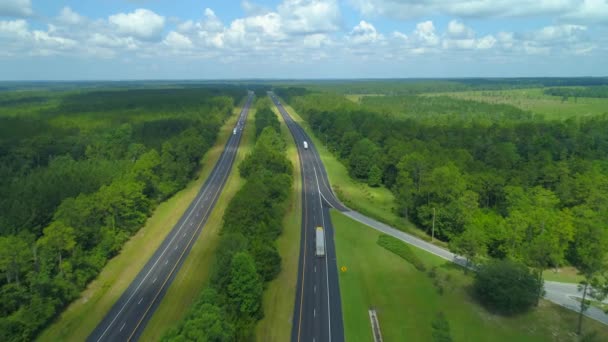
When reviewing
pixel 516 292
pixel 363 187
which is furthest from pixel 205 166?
pixel 516 292

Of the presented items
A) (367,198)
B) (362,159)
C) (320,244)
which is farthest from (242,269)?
(362,159)

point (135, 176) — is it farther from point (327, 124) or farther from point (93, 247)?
point (327, 124)

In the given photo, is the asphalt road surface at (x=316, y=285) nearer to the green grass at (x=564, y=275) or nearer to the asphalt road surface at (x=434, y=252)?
the asphalt road surface at (x=434, y=252)

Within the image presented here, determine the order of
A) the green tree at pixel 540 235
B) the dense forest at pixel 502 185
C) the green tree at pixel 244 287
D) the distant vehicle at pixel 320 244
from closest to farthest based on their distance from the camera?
the green tree at pixel 244 287, the green tree at pixel 540 235, the dense forest at pixel 502 185, the distant vehicle at pixel 320 244

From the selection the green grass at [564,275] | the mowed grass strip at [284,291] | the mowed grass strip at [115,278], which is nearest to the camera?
the mowed grass strip at [284,291]

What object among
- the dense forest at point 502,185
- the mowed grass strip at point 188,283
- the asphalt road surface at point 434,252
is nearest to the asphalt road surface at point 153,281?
the mowed grass strip at point 188,283

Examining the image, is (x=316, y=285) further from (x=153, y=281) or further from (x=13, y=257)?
(x=13, y=257)
